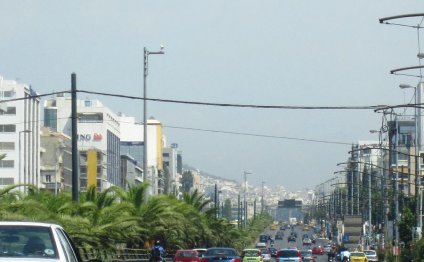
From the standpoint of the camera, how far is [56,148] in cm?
15825

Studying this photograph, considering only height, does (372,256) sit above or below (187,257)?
below

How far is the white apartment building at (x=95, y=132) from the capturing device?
16988cm

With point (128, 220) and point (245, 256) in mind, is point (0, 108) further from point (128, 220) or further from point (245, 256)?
point (128, 220)

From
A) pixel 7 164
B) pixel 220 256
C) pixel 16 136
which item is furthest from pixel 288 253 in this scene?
pixel 16 136

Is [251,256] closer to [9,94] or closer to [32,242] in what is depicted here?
[32,242]

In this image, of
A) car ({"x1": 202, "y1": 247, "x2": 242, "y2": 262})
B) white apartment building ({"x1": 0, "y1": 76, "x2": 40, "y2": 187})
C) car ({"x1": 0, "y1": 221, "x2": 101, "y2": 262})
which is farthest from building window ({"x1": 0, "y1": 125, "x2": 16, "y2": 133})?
car ({"x1": 0, "y1": 221, "x2": 101, "y2": 262})

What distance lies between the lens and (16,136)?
5261 inches

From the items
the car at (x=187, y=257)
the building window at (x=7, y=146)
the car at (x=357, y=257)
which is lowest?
the car at (x=357, y=257)

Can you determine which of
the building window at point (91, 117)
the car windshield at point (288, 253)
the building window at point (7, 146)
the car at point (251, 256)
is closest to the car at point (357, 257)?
the car windshield at point (288, 253)

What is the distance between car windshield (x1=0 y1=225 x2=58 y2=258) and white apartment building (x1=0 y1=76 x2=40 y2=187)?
116705 mm

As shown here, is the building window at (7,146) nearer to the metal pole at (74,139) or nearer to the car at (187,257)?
the car at (187,257)

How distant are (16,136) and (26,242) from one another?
4764 inches

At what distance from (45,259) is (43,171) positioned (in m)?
141

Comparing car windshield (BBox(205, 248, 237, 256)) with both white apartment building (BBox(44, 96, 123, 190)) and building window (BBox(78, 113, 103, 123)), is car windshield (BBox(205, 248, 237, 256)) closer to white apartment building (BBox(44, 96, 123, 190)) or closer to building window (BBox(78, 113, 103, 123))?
white apartment building (BBox(44, 96, 123, 190))
